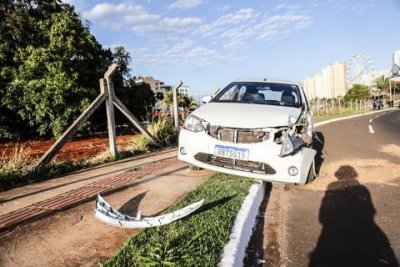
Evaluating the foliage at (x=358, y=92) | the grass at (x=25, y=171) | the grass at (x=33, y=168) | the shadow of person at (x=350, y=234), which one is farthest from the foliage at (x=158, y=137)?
the foliage at (x=358, y=92)

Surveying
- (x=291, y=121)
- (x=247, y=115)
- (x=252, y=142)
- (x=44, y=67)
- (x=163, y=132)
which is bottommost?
(x=163, y=132)

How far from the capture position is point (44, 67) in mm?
16281

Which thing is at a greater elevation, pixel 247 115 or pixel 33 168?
pixel 247 115

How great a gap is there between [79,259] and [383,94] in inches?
4118

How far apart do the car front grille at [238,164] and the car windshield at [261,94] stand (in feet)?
5.31

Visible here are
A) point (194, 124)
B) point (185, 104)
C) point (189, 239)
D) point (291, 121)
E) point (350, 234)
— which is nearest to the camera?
point (189, 239)

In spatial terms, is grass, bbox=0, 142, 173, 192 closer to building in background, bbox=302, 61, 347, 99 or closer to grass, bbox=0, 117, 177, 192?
grass, bbox=0, 117, 177, 192

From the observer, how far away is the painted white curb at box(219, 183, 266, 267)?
10.5 feet

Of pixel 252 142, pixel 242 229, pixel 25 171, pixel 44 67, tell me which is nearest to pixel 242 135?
pixel 252 142

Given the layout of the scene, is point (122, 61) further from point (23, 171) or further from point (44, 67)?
point (23, 171)

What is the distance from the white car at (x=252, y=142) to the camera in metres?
5.26

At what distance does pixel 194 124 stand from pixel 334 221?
245cm

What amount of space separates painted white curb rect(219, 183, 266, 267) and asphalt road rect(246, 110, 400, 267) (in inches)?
4.4

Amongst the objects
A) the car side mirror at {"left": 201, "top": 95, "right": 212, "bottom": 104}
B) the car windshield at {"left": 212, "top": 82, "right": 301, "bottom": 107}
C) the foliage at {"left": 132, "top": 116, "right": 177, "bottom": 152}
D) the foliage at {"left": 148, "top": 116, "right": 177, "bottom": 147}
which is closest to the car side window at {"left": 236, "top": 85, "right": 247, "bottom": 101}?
the car windshield at {"left": 212, "top": 82, "right": 301, "bottom": 107}
